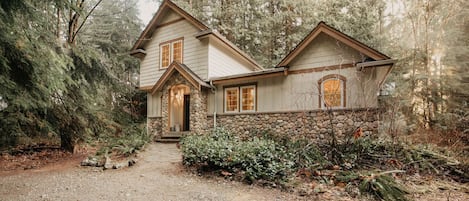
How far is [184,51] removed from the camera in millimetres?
12336

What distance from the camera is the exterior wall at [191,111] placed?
36.4 feet

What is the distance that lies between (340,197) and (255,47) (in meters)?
15.5

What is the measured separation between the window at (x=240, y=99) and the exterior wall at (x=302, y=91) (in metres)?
0.23

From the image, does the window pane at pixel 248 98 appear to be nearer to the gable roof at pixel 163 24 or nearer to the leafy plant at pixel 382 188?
the gable roof at pixel 163 24

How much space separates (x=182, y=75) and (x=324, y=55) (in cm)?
636

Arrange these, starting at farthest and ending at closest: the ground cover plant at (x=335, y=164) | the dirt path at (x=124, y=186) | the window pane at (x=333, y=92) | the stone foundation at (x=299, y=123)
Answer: the window pane at (x=333, y=92), the stone foundation at (x=299, y=123), the ground cover plant at (x=335, y=164), the dirt path at (x=124, y=186)

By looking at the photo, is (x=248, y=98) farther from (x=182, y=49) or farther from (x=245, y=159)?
(x=245, y=159)

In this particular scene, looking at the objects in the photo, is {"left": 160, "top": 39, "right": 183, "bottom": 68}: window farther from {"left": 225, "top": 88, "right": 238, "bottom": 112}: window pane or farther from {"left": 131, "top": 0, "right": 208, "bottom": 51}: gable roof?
{"left": 225, "top": 88, "right": 238, "bottom": 112}: window pane

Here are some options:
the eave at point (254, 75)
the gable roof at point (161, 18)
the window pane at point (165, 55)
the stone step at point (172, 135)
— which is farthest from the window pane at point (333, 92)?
the window pane at point (165, 55)

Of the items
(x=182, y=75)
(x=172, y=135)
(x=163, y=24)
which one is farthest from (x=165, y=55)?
(x=172, y=135)

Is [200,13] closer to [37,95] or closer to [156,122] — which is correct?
[156,122]

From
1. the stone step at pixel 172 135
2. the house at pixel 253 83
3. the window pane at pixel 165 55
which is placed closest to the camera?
the house at pixel 253 83

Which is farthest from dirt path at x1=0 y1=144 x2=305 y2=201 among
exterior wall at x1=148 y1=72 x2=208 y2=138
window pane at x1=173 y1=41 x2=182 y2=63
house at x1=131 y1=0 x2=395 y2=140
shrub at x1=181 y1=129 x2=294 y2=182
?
window pane at x1=173 y1=41 x2=182 y2=63

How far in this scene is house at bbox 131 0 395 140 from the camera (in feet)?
27.3
